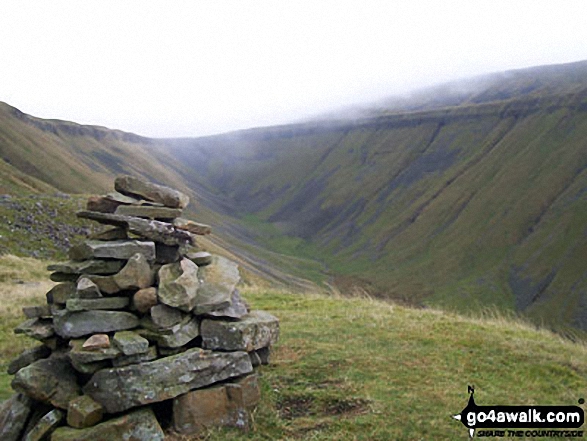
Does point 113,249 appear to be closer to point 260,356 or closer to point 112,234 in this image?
point 112,234

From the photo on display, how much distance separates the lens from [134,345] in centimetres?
890

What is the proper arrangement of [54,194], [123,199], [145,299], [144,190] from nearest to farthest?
[145,299] → [123,199] → [144,190] → [54,194]

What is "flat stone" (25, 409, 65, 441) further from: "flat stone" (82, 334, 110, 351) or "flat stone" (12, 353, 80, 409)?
"flat stone" (82, 334, 110, 351)

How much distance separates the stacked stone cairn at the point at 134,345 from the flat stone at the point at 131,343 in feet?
0.06

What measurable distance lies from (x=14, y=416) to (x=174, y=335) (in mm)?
3268

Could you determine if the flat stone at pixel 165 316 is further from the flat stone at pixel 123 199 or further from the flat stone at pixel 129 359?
the flat stone at pixel 123 199

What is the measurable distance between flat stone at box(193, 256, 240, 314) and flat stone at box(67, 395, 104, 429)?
2554 millimetres

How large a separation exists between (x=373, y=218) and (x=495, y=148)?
1862 inches

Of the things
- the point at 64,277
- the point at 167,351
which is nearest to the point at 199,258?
the point at 167,351

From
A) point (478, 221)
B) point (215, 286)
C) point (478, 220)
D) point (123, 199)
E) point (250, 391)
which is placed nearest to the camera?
point (250, 391)

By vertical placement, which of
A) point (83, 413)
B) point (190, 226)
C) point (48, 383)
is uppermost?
point (190, 226)

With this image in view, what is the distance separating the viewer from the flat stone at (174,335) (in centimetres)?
932

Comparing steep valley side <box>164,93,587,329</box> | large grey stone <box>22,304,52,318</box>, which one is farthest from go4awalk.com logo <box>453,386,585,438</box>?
steep valley side <box>164,93,587,329</box>

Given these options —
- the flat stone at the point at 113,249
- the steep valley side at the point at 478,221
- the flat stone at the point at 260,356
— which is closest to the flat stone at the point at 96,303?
the flat stone at the point at 113,249
